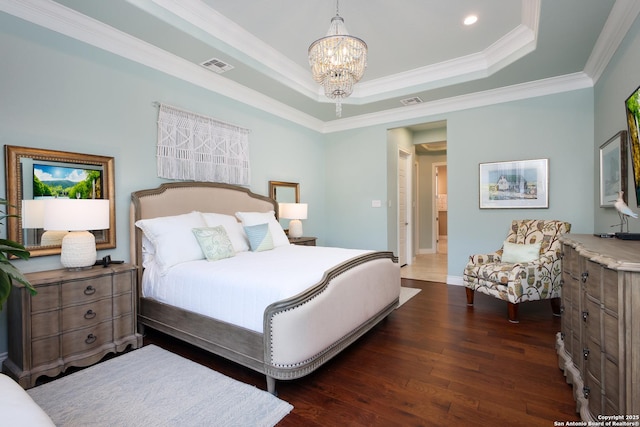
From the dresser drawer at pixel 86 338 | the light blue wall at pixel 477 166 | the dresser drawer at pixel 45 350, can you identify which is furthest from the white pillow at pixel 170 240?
the light blue wall at pixel 477 166

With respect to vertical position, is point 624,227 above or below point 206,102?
below

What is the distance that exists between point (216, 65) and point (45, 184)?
2045mm

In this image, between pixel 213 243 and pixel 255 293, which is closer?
pixel 255 293

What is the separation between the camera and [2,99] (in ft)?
7.43

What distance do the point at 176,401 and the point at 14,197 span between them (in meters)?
1.95

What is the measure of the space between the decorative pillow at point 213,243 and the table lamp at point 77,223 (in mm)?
737

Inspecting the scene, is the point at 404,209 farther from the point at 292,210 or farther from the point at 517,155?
the point at 292,210

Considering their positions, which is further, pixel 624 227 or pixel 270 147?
pixel 270 147

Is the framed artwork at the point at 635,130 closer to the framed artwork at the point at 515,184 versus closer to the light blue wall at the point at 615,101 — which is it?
the light blue wall at the point at 615,101

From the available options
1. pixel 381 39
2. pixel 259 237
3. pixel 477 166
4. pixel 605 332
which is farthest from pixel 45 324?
pixel 477 166

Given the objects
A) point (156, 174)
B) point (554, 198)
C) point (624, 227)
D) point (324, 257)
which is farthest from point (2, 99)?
point (554, 198)

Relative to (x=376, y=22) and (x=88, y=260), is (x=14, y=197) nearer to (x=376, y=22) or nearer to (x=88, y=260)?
(x=88, y=260)

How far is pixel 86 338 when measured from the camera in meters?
2.30

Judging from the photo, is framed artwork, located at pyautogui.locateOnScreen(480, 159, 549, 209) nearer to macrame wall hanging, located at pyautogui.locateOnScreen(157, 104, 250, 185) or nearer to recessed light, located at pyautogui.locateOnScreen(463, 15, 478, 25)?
recessed light, located at pyautogui.locateOnScreen(463, 15, 478, 25)
